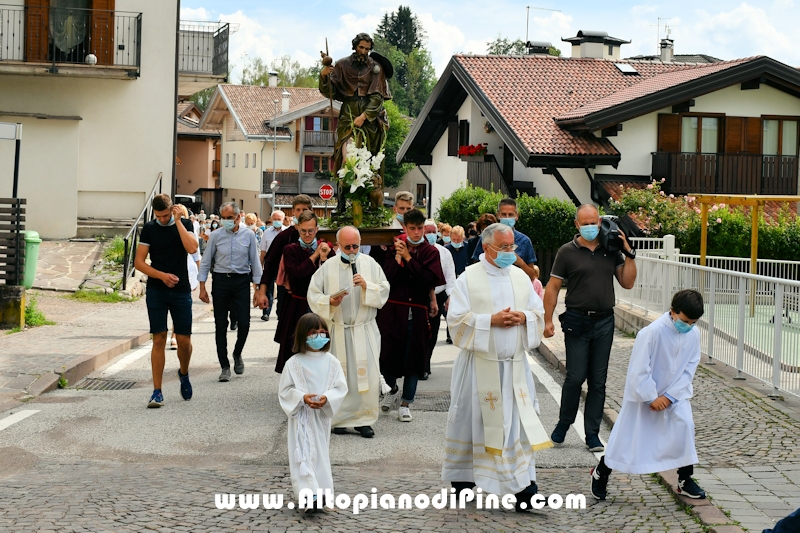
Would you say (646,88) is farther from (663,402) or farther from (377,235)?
(663,402)

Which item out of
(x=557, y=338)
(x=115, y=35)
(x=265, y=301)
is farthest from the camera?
(x=115, y=35)

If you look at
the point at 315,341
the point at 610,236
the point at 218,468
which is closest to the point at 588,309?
the point at 610,236

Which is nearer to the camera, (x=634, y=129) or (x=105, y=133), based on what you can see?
(x=105, y=133)

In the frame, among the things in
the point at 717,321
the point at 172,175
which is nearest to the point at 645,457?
the point at 717,321

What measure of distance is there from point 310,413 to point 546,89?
28315 millimetres

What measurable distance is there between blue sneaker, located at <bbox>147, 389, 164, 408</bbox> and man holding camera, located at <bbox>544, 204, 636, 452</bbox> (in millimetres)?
3964

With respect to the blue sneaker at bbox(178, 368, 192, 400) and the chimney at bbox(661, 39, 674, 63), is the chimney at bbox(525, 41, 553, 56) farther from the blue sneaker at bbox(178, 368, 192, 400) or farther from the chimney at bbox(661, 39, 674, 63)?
the blue sneaker at bbox(178, 368, 192, 400)

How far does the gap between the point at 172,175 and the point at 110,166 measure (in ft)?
5.20

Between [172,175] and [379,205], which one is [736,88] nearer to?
[172,175]

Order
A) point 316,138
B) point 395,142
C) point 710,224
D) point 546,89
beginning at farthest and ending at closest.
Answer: point 395,142, point 316,138, point 546,89, point 710,224

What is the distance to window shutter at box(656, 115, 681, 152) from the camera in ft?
102

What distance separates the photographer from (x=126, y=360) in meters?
13.8

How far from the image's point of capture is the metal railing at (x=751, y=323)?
10812 millimetres

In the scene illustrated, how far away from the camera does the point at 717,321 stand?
13117 millimetres
